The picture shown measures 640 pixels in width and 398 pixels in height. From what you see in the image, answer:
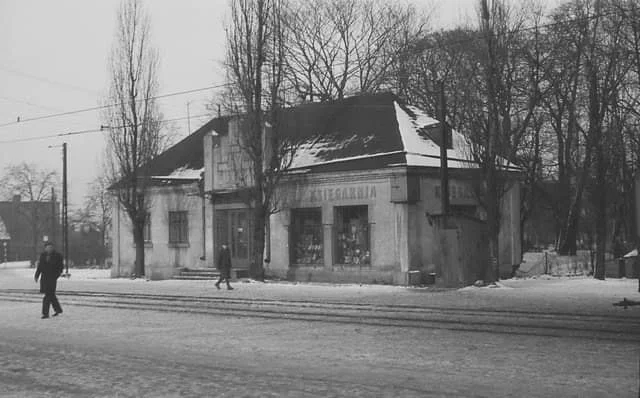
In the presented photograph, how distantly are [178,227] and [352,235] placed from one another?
35.4 ft

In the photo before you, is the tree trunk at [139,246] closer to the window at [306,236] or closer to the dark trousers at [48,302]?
the window at [306,236]

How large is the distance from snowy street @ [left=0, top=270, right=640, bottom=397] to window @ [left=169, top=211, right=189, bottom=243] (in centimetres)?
1535

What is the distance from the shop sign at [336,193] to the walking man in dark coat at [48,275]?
47.0ft

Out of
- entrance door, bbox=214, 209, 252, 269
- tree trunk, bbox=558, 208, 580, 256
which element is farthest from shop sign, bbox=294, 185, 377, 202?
tree trunk, bbox=558, 208, 580, 256

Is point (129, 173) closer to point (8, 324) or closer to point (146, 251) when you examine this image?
point (146, 251)

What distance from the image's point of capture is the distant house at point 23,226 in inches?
3841

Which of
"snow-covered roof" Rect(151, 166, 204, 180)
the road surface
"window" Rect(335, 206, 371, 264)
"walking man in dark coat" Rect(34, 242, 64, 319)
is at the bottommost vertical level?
the road surface

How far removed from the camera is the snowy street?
1047cm

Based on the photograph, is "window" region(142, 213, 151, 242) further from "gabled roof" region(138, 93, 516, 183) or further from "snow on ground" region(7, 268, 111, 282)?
"snow on ground" region(7, 268, 111, 282)

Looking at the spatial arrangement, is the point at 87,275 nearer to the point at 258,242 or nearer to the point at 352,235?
the point at 258,242

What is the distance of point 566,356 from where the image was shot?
1271 cm

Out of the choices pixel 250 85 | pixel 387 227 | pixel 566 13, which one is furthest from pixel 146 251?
pixel 566 13

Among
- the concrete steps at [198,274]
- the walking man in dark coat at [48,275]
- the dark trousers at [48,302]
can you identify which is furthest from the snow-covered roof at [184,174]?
the dark trousers at [48,302]

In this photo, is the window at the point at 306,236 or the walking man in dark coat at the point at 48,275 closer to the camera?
the walking man in dark coat at the point at 48,275
